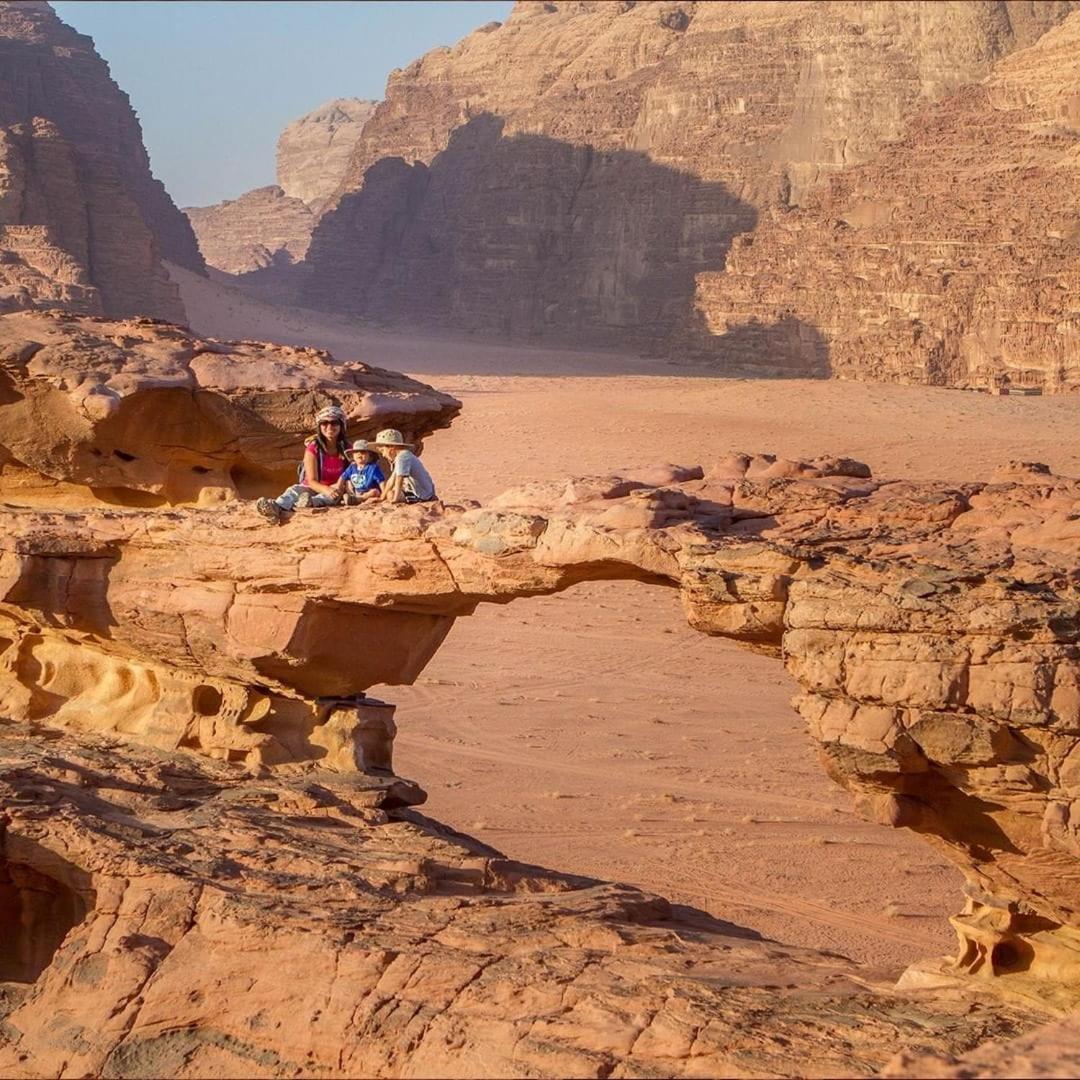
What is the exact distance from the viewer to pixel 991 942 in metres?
7.91

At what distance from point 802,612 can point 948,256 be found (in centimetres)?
4998

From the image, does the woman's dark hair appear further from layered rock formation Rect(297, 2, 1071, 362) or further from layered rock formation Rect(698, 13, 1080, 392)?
layered rock formation Rect(297, 2, 1071, 362)

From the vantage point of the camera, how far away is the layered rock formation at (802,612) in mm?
6926

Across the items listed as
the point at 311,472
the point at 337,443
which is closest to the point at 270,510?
the point at 311,472

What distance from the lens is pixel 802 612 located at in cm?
726

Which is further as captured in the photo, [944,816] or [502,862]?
[502,862]

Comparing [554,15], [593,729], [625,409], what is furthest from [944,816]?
[554,15]

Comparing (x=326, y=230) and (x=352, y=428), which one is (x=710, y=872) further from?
(x=326, y=230)

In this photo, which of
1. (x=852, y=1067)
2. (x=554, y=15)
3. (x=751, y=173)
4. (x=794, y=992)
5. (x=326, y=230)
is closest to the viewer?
(x=852, y=1067)

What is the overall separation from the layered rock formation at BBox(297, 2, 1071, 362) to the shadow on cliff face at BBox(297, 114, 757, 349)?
98 mm

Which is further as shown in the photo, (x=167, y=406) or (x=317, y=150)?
(x=317, y=150)

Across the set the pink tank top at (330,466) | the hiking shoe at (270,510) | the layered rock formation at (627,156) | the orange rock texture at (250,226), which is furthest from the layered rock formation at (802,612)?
the orange rock texture at (250,226)

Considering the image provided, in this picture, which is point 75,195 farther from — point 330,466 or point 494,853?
point 494,853

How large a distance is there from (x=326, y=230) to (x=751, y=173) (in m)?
26.3
